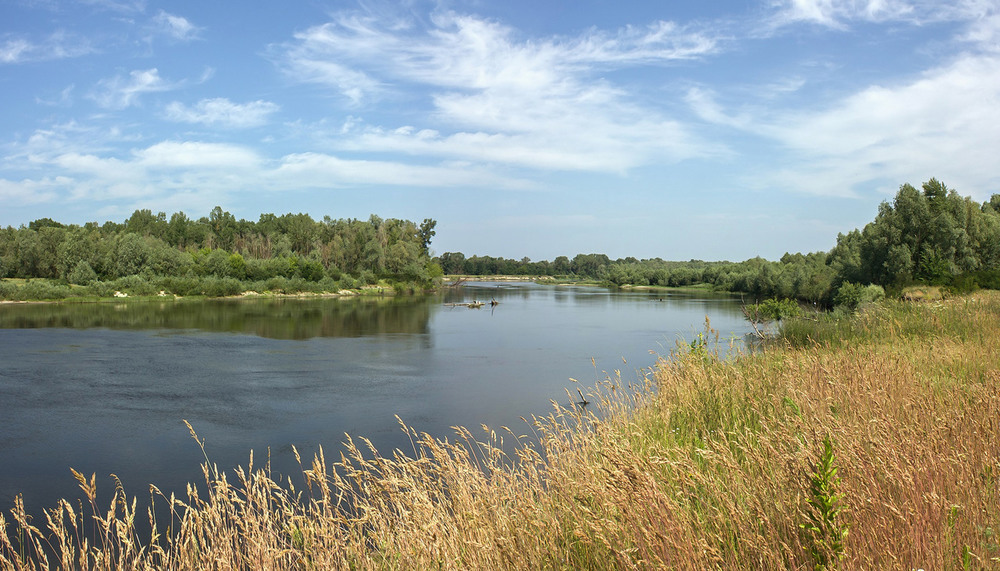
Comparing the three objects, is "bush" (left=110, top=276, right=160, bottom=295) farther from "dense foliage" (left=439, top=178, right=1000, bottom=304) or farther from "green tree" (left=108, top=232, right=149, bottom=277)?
"dense foliage" (left=439, top=178, right=1000, bottom=304)

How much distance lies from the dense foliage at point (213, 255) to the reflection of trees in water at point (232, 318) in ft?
26.3

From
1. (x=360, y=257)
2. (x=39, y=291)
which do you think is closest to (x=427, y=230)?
(x=360, y=257)

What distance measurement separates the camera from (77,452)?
10523 millimetres

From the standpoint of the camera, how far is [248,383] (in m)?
17.0

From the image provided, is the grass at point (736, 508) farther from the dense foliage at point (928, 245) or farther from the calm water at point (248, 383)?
the dense foliage at point (928, 245)

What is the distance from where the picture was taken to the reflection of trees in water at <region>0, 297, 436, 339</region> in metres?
31.0

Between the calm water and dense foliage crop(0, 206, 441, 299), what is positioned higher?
dense foliage crop(0, 206, 441, 299)

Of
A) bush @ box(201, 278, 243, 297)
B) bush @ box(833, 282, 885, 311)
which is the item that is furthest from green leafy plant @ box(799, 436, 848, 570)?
bush @ box(201, 278, 243, 297)

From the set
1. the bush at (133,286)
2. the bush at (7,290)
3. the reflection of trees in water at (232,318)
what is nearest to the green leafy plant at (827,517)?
the reflection of trees in water at (232,318)

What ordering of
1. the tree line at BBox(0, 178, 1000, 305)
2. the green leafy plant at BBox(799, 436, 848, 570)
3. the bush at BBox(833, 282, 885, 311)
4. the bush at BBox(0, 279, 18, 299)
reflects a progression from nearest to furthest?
the green leafy plant at BBox(799, 436, 848, 570) < the bush at BBox(833, 282, 885, 311) < the tree line at BBox(0, 178, 1000, 305) < the bush at BBox(0, 279, 18, 299)

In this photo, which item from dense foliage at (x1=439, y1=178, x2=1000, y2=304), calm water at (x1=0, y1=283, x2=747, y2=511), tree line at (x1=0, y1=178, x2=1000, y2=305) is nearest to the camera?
calm water at (x1=0, y1=283, x2=747, y2=511)

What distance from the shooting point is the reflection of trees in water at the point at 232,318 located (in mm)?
30969

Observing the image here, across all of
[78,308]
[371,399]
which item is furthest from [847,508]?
[78,308]

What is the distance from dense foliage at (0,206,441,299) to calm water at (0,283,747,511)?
19.8m
